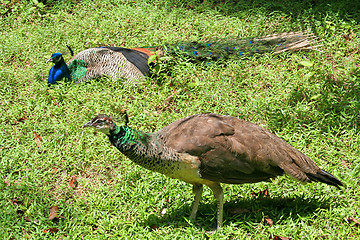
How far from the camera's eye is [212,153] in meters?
3.51

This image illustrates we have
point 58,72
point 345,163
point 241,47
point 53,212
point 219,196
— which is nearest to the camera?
point 219,196

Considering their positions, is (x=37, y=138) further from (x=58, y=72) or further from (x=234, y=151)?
(x=234, y=151)

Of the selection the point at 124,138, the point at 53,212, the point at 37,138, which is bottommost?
the point at 53,212

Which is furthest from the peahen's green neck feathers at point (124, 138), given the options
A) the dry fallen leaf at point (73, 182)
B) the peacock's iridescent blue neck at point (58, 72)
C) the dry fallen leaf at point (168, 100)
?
the peacock's iridescent blue neck at point (58, 72)

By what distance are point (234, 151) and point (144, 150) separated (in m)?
0.81

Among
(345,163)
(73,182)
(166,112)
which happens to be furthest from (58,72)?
(345,163)

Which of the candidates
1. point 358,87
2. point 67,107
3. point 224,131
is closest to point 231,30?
point 358,87

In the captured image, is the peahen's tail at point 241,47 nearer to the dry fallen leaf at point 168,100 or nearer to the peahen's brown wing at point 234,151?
the dry fallen leaf at point 168,100

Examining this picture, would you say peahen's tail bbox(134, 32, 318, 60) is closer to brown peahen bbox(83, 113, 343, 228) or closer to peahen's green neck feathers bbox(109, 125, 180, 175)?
brown peahen bbox(83, 113, 343, 228)

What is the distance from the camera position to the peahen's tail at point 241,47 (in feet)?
20.6

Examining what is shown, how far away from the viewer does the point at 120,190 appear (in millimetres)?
4320

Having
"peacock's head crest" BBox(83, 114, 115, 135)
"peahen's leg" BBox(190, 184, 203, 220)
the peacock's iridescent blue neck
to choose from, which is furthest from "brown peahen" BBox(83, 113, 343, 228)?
the peacock's iridescent blue neck

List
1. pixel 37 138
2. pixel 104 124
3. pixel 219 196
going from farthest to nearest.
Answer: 1. pixel 37 138
2. pixel 219 196
3. pixel 104 124

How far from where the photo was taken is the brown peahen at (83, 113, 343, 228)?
3471 millimetres
